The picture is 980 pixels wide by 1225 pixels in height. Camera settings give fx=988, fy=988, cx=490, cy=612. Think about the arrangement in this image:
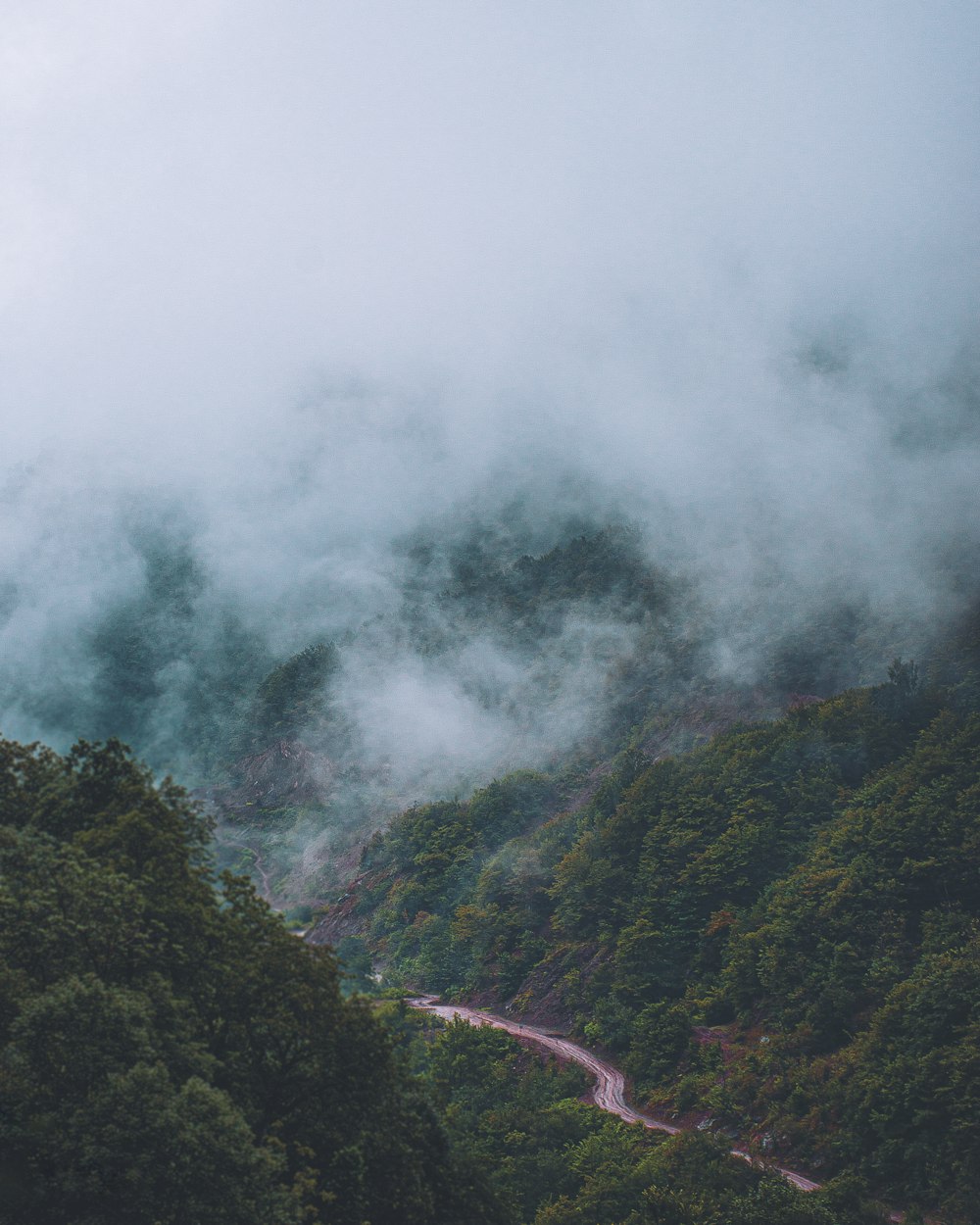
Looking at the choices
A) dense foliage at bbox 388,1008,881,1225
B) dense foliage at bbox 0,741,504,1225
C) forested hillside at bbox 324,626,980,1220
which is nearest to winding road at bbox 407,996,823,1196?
forested hillside at bbox 324,626,980,1220

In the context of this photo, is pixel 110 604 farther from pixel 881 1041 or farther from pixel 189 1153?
pixel 189 1153

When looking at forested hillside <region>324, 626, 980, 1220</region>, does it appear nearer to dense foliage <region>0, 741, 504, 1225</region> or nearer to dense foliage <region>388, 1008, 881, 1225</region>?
dense foliage <region>388, 1008, 881, 1225</region>

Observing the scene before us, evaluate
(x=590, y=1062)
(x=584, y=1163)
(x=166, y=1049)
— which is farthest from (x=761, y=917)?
A: (x=166, y=1049)

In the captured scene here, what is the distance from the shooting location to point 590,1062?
6731 cm

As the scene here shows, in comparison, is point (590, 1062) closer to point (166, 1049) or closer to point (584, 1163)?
point (584, 1163)

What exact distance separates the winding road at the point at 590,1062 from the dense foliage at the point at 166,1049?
91.4 ft

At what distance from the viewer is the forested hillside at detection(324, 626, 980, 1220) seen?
4947cm

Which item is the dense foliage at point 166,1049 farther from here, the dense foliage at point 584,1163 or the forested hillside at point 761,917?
the forested hillside at point 761,917

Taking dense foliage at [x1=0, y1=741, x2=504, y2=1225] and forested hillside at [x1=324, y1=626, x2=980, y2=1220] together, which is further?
forested hillside at [x1=324, y1=626, x2=980, y2=1220]

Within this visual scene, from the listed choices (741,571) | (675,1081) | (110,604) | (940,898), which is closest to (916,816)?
(940,898)

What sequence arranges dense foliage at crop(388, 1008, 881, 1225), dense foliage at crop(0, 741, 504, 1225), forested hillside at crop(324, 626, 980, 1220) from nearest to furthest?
1. dense foliage at crop(0, 741, 504, 1225)
2. dense foliage at crop(388, 1008, 881, 1225)
3. forested hillside at crop(324, 626, 980, 1220)

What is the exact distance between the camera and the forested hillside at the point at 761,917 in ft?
162

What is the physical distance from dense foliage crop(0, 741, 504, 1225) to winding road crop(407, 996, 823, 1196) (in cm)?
2785

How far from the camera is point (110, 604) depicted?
159500 mm
